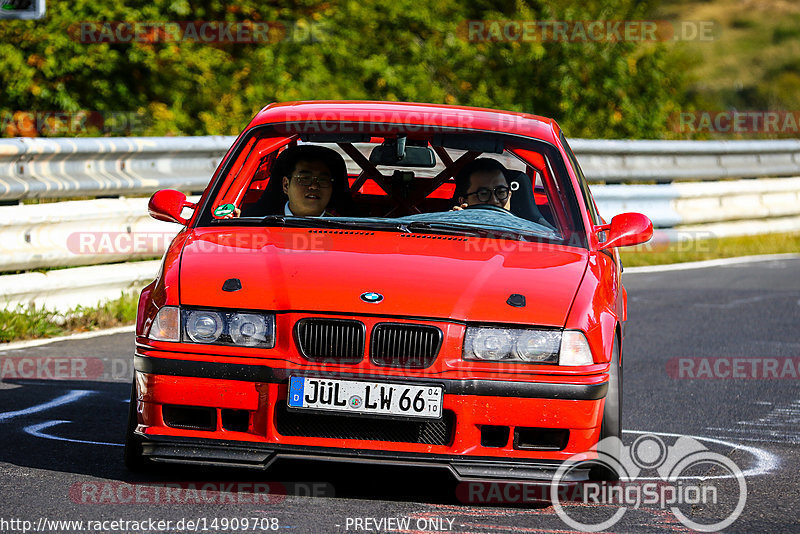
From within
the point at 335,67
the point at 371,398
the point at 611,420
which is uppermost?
the point at 335,67

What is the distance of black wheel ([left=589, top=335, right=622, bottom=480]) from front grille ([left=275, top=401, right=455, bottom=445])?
66cm

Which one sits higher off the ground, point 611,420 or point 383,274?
point 383,274

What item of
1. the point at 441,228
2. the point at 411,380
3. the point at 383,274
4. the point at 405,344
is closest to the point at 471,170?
the point at 441,228

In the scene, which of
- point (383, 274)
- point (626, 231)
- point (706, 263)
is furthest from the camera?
point (706, 263)

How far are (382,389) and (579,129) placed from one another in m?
17.0

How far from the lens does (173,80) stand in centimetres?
1720

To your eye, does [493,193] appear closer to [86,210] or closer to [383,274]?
[383,274]

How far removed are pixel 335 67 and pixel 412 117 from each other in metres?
15.8

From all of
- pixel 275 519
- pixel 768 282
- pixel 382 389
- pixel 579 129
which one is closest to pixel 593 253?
pixel 382 389

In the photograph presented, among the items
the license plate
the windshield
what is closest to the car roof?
the windshield

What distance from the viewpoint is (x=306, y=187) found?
6305 millimetres

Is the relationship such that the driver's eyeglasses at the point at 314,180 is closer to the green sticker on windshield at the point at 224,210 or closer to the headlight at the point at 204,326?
the green sticker on windshield at the point at 224,210

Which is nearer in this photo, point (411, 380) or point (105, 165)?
point (411, 380)

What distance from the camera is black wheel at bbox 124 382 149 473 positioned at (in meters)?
5.12
